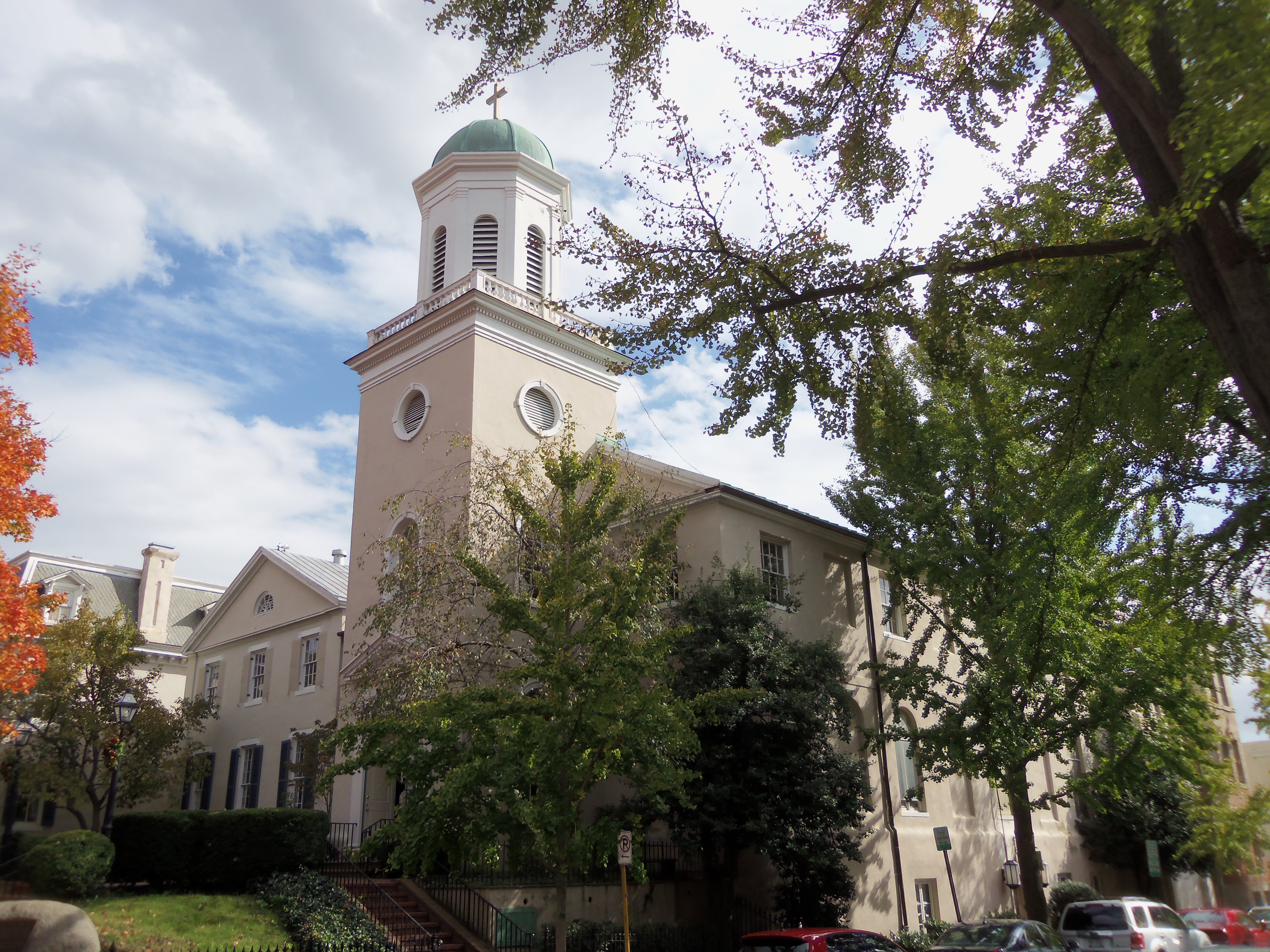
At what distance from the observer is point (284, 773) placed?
26281 mm

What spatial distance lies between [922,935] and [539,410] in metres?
15.7

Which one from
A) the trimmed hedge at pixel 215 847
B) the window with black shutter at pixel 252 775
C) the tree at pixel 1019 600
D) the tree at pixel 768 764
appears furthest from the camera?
the window with black shutter at pixel 252 775

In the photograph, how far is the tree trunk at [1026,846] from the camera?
18.7m

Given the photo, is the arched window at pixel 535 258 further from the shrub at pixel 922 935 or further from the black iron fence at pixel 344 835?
the shrub at pixel 922 935

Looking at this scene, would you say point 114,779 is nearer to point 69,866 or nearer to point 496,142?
point 69,866

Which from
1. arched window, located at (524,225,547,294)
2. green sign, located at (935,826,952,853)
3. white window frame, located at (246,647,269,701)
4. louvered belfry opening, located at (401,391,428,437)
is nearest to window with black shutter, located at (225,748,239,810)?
white window frame, located at (246,647,269,701)

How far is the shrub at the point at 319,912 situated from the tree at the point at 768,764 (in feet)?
19.0

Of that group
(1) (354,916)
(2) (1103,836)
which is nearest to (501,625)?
(1) (354,916)

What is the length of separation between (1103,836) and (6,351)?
32873 millimetres

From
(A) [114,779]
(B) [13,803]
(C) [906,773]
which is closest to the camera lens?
(A) [114,779]

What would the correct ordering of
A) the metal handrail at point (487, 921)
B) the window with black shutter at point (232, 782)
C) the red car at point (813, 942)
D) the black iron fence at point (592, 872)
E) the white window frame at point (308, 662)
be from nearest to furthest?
the red car at point (813, 942) < the metal handrail at point (487, 921) < the black iron fence at point (592, 872) < the white window frame at point (308, 662) < the window with black shutter at point (232, 782)

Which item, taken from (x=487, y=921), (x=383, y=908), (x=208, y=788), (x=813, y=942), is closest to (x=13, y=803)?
(x=208, y=788)

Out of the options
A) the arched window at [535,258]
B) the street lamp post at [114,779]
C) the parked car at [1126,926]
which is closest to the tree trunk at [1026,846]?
the parked car at [1126,926]

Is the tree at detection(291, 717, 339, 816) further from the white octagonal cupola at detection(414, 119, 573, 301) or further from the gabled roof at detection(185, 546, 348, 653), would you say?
the white octagonal cupola at detection(414, 119, 573, 301)
